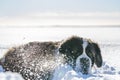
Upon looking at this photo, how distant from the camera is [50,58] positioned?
27.7 ft

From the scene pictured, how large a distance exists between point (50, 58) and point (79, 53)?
630 millimetres

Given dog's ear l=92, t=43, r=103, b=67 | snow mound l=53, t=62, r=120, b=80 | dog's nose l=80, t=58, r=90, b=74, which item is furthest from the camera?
dog's ear l=92, t=43, r=103, b=67

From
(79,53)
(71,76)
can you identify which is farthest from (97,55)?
(71,76)

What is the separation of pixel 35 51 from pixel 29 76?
2.74 feet

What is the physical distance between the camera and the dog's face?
26.9 ft

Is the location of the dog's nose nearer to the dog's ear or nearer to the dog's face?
the dog's face

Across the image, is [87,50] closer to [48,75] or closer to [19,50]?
[48,75]

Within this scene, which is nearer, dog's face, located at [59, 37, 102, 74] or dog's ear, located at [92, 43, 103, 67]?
dog's face, located at [59, 37, 102, 74]

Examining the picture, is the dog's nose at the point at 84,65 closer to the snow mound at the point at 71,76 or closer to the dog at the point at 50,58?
the dog at the point at 50,58

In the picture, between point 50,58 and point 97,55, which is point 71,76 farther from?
point 97,55

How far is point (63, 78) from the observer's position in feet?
23.8

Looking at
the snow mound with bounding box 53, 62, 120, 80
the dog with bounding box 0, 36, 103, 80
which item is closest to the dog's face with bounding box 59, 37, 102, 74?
the dog with bounding box 0, 36, 103, 80

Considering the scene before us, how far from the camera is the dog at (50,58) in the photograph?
816 cm

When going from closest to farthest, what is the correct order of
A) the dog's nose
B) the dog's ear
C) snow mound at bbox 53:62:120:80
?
1. snow mound at bbox 53:62:120:80
2. the dog's nose
3. the dog's ear
